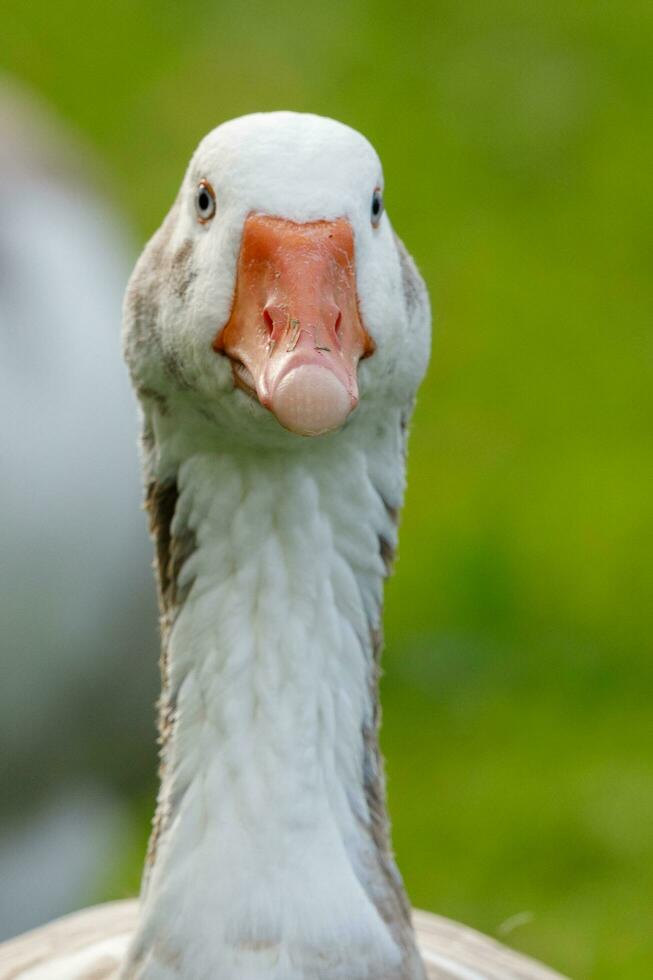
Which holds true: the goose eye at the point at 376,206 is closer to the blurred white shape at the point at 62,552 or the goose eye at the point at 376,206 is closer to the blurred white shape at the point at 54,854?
the blurred white shape at the point at 62,552

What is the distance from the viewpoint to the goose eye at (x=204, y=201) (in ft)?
7.32

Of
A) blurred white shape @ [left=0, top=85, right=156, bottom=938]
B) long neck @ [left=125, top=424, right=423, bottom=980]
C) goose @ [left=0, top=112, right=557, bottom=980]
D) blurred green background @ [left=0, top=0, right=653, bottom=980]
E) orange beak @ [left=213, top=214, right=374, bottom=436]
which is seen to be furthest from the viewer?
blurred green background @ [left=0, top=0, right=653, bottom=980]

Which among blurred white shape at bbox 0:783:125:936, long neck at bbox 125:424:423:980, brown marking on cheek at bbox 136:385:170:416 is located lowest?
blurred white shape at bbox 0:783:125:936

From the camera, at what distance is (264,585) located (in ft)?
7.87

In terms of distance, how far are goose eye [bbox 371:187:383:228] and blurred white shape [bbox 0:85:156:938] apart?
5.54 ft

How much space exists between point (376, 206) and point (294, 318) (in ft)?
0.83

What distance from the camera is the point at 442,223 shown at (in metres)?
6.91

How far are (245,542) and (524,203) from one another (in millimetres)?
4856

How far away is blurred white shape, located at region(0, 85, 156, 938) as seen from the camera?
152 inches

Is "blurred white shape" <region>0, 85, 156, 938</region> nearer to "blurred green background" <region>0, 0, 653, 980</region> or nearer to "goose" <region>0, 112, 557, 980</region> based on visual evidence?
"blurred green background" <region>0, 0, 653, 980</region>

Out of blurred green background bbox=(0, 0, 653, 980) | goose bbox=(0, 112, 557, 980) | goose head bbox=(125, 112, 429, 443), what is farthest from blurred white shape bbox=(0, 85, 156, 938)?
goose head bbox=(125, 112, 429, 443)

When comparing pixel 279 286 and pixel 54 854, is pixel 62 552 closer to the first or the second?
pixel 54 854

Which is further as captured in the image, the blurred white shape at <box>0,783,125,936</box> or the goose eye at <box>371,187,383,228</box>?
the blurred white shape at <box>0,783,125,936</box>

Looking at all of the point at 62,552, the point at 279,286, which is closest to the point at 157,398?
the point at 279,286
